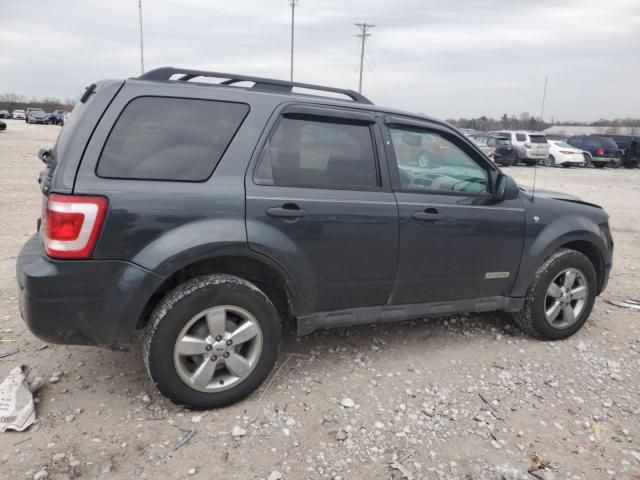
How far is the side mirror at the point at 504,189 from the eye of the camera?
367cm

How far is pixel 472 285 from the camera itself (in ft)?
12.2

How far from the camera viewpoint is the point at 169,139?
9.13ft

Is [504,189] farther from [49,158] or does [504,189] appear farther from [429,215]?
[49,158]

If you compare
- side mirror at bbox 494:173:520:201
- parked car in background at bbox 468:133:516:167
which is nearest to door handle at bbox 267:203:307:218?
side mirror at bbox 494:173:520:201

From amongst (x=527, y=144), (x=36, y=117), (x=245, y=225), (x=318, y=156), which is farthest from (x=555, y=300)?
(x=36, y=117)

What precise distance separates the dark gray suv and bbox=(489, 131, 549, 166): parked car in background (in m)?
20.8

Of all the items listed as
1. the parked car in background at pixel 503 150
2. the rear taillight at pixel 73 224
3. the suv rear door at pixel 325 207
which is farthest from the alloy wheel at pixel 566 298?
the parked car in background at pixel 503 150

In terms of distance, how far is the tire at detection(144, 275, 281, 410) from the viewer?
2.74m

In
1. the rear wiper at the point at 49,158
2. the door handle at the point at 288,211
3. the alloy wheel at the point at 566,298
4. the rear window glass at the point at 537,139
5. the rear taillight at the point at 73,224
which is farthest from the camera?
the rear window glass at the point at 537,139

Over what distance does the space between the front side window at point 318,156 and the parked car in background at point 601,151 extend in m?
25.8

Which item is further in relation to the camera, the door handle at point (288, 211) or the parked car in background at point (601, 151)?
the parked car in background at point (601, 151)

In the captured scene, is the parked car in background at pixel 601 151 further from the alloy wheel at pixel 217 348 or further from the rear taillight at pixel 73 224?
the rear taillight at pixel 73 224

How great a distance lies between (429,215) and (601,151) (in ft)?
85.6

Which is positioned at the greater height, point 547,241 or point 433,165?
point 433,165
